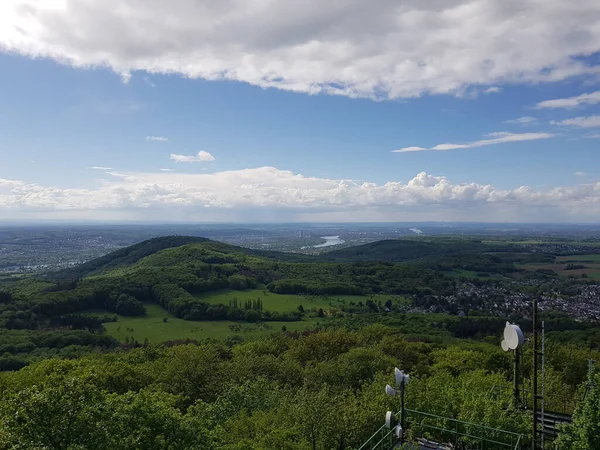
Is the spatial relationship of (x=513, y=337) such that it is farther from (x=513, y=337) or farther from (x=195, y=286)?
(x=195, y=286)

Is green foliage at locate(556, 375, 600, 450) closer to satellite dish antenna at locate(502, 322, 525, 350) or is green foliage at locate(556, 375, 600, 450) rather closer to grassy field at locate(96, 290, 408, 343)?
satellite dish antenna at locate(502, 322, 525, 350)

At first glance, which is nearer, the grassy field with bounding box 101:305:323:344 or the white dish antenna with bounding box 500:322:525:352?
the white dish antenna with bounding box 500:322:525:352

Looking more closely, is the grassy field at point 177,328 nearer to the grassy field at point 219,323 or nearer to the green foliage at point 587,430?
the grassy field at point 219,323

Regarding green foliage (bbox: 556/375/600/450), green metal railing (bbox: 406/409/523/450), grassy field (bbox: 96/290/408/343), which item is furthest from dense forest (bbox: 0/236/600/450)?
grassy field (bbox: 96/290/408/343)

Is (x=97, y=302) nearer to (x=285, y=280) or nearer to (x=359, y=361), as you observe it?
(x=285, y=280)

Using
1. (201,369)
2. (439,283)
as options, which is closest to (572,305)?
(439,283)

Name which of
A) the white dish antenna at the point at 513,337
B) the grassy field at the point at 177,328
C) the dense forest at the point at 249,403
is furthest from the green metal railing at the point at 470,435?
the grassy field at the point at 177,328
